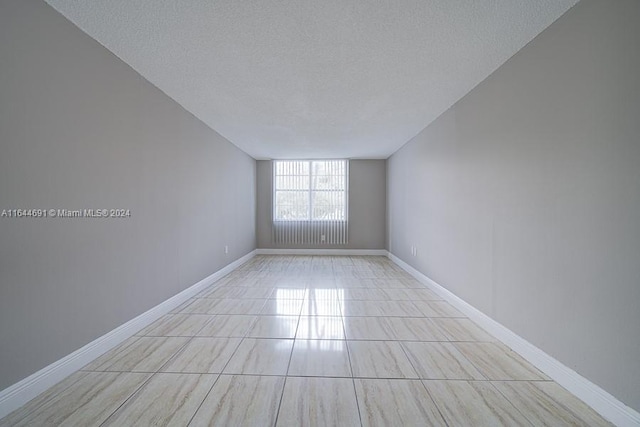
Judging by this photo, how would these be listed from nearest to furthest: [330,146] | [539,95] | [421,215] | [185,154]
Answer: [539,95] < [185,154] < [421,215] < [330,146]

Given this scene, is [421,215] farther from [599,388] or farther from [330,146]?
[599,388]

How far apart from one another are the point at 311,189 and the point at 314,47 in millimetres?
4765

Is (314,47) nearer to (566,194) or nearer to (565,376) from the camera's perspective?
(566,194)

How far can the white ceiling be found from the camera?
5.73ft

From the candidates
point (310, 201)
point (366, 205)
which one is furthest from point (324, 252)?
point (366, 205)

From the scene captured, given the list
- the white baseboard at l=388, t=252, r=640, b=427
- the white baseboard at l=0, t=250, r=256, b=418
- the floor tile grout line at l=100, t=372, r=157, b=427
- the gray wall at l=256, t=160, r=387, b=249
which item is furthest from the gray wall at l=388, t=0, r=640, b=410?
the gray wall at l=256, t=160, r=387, b=249

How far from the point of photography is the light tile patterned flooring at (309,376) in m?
1.51

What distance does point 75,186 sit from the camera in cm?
193

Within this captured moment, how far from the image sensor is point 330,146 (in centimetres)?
539

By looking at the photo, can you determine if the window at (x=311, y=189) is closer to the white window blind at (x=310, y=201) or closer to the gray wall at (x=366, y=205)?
the white window blind at (x=310, y=201)

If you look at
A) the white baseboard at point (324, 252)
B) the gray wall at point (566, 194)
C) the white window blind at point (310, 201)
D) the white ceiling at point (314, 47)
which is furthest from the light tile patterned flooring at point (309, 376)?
the white window blind at point (310, 201)

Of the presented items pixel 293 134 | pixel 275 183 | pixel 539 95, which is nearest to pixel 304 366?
pixel 539 95

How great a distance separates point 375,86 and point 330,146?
2626mm

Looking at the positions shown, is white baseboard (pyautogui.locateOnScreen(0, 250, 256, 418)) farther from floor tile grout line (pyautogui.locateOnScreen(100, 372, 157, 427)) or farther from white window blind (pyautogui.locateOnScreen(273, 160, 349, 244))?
white window blind (pyautogui.locateOnScreen(273, 160, 349, 244))
